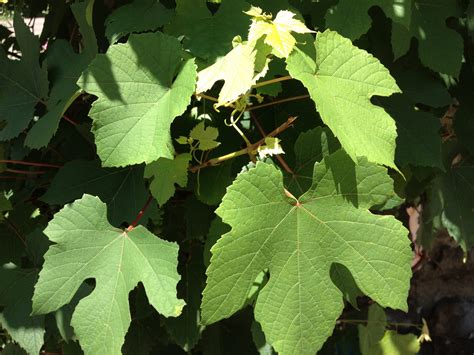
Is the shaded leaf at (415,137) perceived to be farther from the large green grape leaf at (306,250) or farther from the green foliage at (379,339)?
the green foliage at (379,339)

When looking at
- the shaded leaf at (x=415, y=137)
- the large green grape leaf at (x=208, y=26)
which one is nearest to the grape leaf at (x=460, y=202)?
the shaded leaf at (x=415, y=137)

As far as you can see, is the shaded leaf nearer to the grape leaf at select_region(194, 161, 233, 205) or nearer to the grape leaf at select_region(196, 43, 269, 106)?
the grape leaf at select_region(194, 161, 233, 205)

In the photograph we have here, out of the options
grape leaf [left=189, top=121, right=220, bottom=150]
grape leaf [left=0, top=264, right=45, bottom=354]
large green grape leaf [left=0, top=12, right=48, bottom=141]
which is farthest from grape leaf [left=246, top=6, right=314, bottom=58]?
grape leaf [left=0, top=264, right=45, bottom=354]

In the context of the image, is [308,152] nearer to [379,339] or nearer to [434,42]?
[434,42]

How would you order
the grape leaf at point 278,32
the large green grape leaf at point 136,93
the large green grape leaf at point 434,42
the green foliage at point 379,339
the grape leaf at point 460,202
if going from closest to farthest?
the grape leaf at point 278,32 < the large green grape leaf at point 136,93 < the large green grape leaf at point 434,42 < the grape leaf at point 460,202 < the green foliage at point 379,339

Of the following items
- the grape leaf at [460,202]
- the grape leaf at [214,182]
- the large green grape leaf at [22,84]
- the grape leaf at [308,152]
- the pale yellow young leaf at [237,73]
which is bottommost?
the grape leaf at [460,202]

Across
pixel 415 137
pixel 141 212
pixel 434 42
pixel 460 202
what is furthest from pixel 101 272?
pixel 460 202
